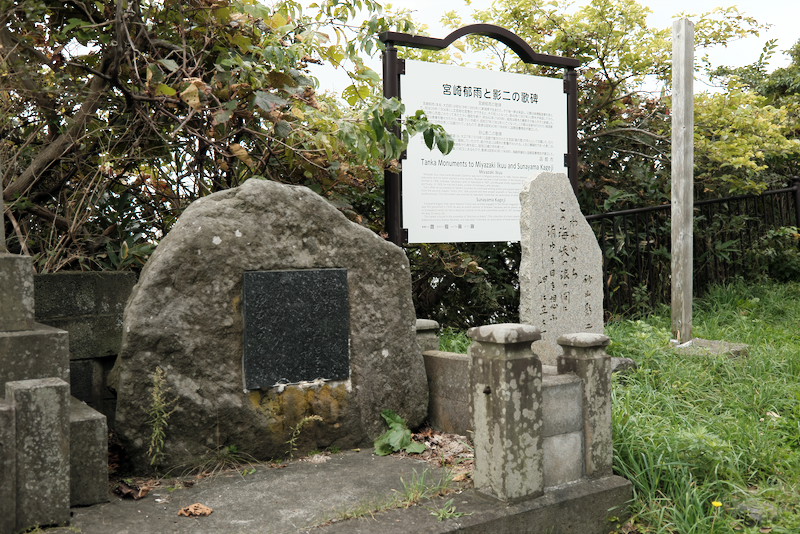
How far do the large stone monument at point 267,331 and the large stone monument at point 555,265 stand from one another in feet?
3.79

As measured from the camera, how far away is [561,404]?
325 centimetres

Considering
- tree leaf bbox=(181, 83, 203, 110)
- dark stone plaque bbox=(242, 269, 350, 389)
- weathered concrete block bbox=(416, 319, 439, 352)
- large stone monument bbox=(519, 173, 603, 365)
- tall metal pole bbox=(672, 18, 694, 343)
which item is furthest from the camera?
tall metal pole bbox=(672, 18, 694, 343)

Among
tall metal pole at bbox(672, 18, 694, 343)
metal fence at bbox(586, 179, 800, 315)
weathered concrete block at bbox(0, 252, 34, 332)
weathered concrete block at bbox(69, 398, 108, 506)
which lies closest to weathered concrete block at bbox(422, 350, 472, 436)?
weathered concrete block at bbox(69, 398, 108, 506)

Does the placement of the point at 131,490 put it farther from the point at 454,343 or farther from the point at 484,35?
the point at 484,35

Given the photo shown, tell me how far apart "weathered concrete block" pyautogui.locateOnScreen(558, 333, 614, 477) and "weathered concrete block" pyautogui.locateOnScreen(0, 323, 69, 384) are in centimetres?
236

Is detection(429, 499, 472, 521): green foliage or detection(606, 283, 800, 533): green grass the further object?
detection(606, 283, 800, 533): green grass

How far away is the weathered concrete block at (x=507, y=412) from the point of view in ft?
9.79

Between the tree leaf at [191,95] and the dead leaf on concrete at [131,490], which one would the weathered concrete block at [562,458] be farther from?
the tree leaf at [191,95]

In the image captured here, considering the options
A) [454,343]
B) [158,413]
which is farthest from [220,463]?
[454,343]

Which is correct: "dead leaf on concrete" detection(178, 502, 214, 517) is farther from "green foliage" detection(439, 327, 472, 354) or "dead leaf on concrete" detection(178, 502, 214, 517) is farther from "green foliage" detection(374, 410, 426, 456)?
"green foliage" detection(439, 327, 472, 354)

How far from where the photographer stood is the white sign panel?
17.1ft

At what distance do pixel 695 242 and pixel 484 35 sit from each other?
3.99 m

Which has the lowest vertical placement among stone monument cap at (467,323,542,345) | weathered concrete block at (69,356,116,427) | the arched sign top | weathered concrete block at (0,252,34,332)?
weathered concrete block at (69,356,116,427)

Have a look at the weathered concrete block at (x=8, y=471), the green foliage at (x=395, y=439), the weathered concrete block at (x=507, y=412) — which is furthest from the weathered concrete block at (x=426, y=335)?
the weathered concrete block at (x=8, y=471)
